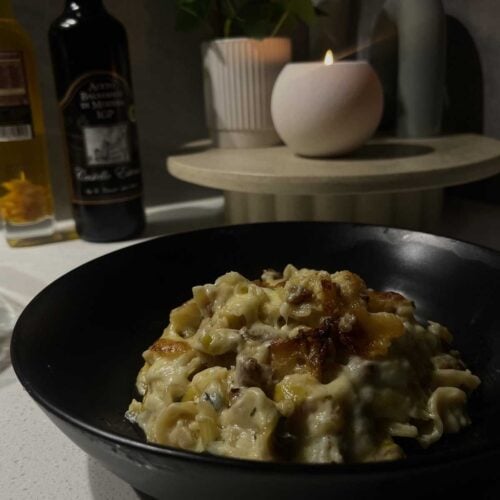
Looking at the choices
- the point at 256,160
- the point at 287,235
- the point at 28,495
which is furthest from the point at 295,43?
the point at 28,495

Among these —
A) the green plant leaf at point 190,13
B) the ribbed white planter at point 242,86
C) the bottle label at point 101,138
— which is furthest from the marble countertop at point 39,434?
the green plant leaf at point 190,13

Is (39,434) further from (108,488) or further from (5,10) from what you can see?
Answer: (5,10)

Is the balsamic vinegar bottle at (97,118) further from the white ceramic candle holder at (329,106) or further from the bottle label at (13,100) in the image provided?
the white ceramic candle holder at (329,106)

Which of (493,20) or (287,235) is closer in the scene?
(287,235)

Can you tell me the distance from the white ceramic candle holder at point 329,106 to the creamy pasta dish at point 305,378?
1.61ft

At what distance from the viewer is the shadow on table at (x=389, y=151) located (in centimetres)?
105

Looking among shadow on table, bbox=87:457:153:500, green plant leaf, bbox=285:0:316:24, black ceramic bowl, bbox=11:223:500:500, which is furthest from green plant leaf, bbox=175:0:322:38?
shadow on table, bbox=87:457:153:500

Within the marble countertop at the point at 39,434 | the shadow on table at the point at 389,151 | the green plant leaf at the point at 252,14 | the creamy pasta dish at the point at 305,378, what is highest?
the green plant leaf at the point at 252,14

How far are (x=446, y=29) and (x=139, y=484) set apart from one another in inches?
44.5

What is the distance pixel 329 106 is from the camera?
102 cm

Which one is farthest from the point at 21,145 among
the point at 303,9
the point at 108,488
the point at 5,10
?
the point at 108,488

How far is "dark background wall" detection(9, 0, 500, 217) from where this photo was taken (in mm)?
1187

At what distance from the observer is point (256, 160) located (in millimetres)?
1072

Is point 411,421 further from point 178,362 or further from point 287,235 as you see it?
point 287,235
